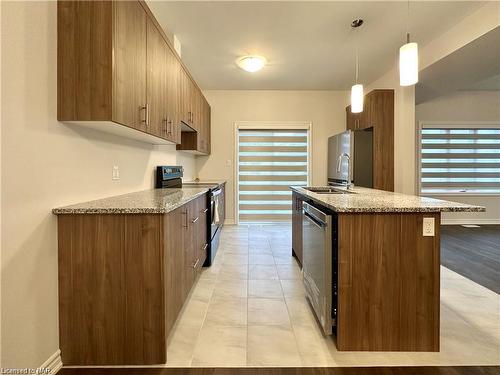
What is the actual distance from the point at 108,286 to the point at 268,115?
4.81m

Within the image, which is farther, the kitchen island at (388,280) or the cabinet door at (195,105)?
the cabinet door at (195,105)

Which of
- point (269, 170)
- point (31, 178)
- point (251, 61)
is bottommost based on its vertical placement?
point (31, 178)

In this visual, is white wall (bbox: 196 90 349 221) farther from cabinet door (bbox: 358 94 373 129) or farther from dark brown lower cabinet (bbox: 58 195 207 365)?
dark brown lower cabinet (bbox: 58 195 207 365)

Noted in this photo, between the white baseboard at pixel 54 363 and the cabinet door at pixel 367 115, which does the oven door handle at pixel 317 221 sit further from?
the cabinet door at pixel 367 115

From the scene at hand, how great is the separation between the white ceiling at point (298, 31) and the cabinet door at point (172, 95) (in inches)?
21.2

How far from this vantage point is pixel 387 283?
5.82 ft

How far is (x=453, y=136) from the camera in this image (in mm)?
5918

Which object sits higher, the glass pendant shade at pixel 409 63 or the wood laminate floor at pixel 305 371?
the glass pendant shade at pixel 409 63

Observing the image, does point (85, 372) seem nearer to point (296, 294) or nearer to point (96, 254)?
point (96, 254)

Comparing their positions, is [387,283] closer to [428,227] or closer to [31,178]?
[428,227]

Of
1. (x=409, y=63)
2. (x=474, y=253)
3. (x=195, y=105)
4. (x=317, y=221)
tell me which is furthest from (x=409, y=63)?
(x=474, y=253)

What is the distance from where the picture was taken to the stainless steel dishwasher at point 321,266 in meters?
1.83

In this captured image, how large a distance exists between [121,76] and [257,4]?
1758 mm

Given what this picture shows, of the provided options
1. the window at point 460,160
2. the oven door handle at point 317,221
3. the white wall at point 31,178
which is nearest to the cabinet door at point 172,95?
the white wall at point 31,178
